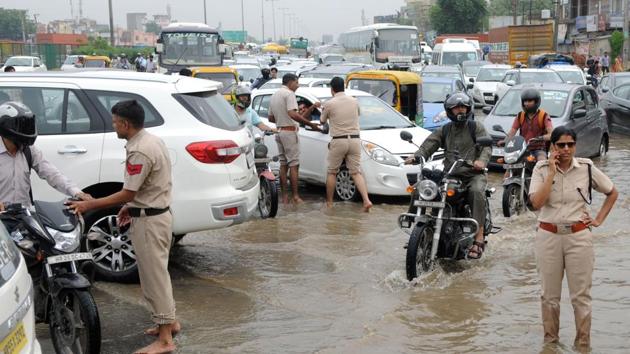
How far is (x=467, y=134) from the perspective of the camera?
836cm

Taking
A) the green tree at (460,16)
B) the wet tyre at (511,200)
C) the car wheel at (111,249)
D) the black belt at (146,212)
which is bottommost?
the wet tyre at (511,200)

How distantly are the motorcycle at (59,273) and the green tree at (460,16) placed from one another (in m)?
80.5

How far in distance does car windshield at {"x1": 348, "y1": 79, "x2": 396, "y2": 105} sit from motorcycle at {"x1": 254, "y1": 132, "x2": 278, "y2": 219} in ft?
16.8

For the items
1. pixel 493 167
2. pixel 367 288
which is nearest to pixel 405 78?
pixel 493 167

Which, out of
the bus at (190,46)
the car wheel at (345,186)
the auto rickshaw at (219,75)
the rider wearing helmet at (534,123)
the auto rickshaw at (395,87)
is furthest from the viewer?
the bus at (190,46)

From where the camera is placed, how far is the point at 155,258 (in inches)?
229

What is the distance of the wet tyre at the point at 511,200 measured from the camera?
1102 cm

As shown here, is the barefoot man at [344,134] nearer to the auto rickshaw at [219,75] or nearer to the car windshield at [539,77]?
the auto rickshaw at [219,75]

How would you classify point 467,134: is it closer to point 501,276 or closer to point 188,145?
point 501,276

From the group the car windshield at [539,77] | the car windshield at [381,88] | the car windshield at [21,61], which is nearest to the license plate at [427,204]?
the car windshield at [381,88]

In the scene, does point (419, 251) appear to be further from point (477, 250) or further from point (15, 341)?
point (15, 341)

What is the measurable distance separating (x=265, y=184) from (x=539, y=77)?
15.5 m

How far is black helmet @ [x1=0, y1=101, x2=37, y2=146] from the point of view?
5.68 meters

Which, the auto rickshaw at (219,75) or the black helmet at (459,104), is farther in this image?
the auto rickshaw at (219,75)
